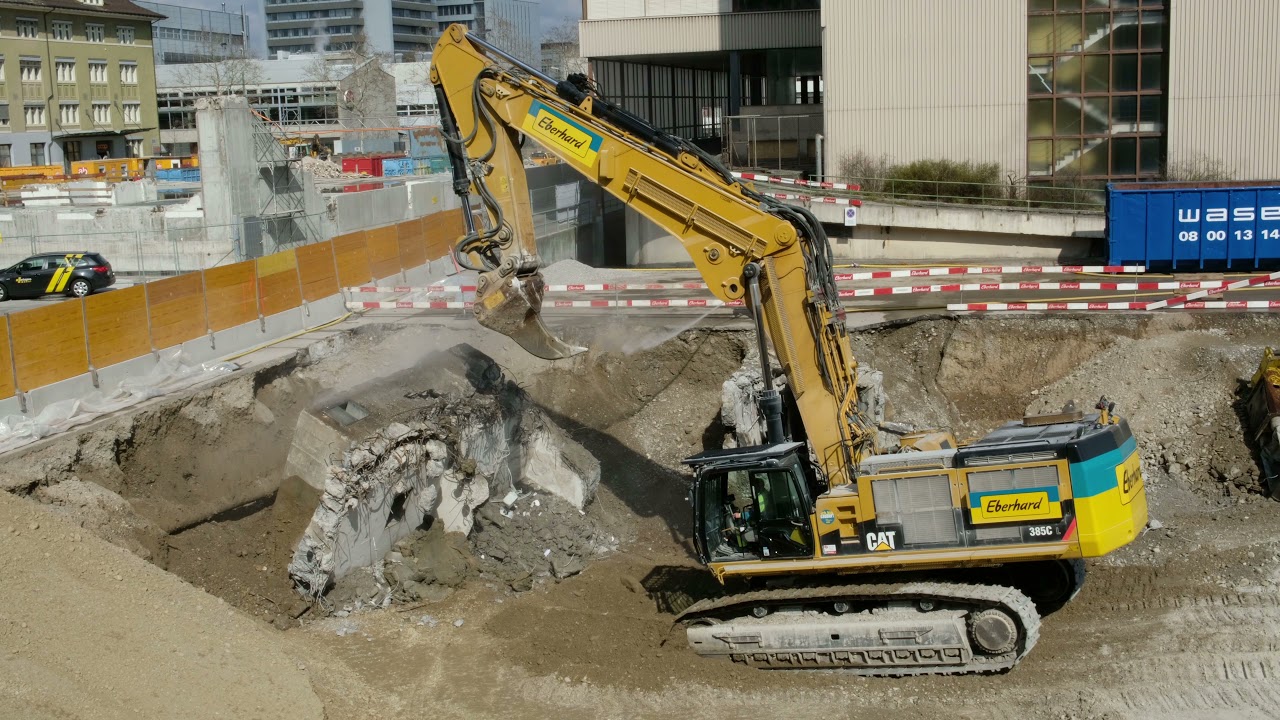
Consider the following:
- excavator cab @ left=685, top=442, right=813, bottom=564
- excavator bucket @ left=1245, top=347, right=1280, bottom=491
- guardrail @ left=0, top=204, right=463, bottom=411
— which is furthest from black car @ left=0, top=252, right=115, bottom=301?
excavator bucket @ left=1245, top=347, right=1280, bottom=491

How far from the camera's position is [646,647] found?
1318cm

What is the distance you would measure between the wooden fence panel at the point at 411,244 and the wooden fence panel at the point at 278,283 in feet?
15.1

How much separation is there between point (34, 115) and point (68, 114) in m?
2.45

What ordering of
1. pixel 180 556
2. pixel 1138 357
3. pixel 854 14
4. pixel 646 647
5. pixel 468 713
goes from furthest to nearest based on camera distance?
1. pixel 854 14
2. pixel 1138 357
3. pixel 180 556
4. pixel 646 647
5. pixel 468 713

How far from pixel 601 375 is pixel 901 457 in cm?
1023

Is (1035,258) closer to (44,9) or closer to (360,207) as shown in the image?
(360,207)

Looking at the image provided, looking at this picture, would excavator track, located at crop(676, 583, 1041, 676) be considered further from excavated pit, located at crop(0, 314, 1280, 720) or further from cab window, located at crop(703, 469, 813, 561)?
cab window, located at crop(703, 469, 813, 561)

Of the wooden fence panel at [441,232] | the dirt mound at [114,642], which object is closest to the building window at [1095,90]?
the wooden fence panel at [441,232]

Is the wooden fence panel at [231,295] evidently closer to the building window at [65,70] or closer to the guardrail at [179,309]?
the guardrail at [179,309]

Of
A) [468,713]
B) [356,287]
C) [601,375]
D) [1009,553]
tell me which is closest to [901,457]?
[1009,553]

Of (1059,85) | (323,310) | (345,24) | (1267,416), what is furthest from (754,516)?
(345,24)

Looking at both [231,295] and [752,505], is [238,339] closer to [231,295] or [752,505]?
[231,295]

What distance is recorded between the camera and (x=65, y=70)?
6544 cm

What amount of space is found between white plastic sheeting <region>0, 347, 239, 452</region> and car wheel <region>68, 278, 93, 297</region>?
1225 cm
